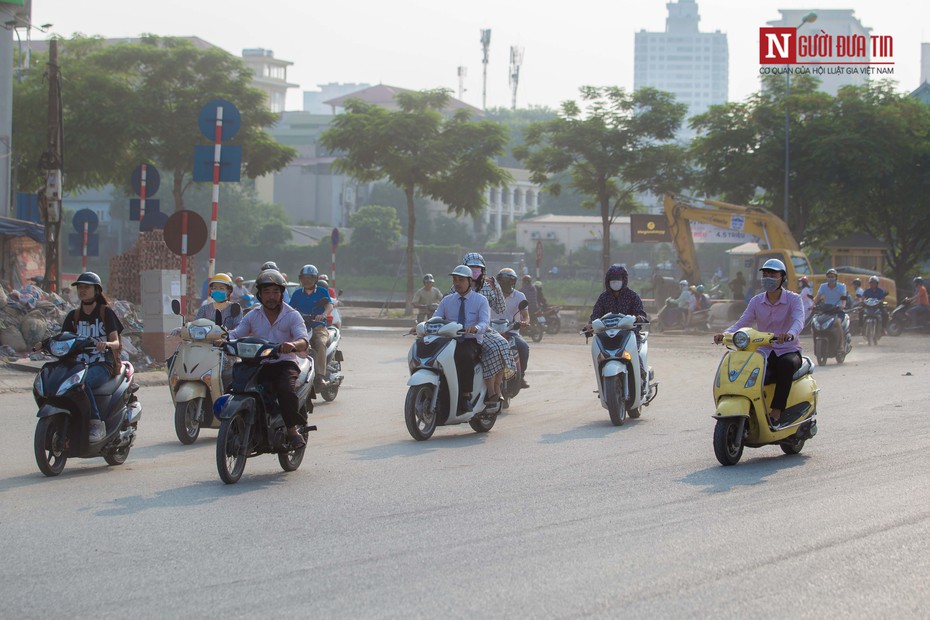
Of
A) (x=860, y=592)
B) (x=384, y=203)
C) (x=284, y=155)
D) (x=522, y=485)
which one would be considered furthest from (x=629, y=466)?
(x=384, y=203)

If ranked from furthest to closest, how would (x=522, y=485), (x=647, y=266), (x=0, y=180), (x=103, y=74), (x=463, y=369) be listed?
(x=647, y=266) → (x=103, y=74) → (x=0, y=180) → (x=463, y=369) → (x=522, y=485)

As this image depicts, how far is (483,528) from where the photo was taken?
23.6 feet

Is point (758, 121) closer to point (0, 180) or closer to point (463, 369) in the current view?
point (0, 180)

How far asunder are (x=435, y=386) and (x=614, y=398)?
7.15ft

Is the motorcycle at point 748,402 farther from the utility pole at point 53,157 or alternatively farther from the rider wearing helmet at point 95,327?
the utility pole at point 53,157

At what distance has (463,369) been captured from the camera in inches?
478

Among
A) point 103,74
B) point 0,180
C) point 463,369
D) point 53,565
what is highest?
Result: point 103,74

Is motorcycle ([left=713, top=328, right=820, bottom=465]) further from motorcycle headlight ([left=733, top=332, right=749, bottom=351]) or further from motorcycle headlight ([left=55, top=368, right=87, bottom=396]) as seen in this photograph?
motorcycle headlight ([left=55, top=368, right=87, bottom=396])

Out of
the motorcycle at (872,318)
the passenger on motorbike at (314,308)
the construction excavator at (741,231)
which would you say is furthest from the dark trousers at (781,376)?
the construction excavator at (741,231)

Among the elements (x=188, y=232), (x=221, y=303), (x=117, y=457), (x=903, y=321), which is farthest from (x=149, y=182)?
(x=903, y=321)

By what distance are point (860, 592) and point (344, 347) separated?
22.6 metres

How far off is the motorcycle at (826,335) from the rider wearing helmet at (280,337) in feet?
51.4

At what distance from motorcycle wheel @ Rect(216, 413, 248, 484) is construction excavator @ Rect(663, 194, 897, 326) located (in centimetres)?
2791

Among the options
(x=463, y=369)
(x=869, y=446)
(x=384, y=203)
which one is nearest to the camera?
(x=869, y=446)
